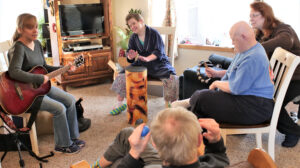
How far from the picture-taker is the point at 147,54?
3082mm

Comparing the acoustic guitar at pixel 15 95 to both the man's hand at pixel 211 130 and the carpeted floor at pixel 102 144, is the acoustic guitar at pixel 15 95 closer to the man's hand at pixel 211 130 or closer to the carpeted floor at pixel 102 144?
the carpeted floor at pixel 102 144

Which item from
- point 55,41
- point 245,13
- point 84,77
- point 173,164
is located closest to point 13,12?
point 55,41

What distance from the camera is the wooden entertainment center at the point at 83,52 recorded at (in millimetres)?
3771

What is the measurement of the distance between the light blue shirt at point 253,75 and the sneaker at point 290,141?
772 mm

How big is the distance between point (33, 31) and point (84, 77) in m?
1.80

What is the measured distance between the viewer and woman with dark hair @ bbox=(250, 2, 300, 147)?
92.2 inches

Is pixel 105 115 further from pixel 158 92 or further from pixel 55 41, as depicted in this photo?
pixel 55 41

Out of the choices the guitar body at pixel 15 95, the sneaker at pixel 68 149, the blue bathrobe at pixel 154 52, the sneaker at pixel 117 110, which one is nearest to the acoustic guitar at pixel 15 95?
the guitar body at pixel 15 95

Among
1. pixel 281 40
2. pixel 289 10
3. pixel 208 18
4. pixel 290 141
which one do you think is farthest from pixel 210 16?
pixel 290 141

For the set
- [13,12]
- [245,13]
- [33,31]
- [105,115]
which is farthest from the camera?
[13,12]

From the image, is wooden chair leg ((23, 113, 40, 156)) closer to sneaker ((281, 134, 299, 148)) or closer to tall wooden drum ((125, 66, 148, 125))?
tall wooden drum ((125, 66, 148, 125))

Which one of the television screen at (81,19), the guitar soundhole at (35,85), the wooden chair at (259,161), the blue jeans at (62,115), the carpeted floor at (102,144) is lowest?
the carpeted floor at (102,144)

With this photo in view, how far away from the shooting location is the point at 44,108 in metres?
2.27

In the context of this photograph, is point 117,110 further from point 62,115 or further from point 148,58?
point 62,115
